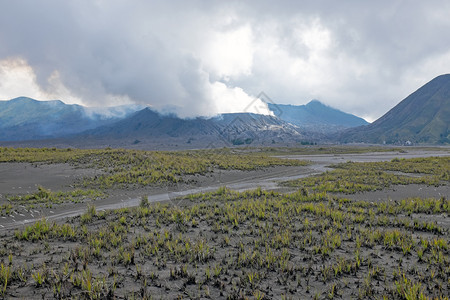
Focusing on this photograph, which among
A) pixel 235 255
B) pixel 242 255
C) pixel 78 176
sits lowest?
pixel 235 255

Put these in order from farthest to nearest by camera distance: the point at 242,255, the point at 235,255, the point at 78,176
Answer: the point at 78,176 → the point at 235,255 → the point at 242,255

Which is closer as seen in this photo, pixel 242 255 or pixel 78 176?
pixel 242 255

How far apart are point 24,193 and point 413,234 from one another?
79.8 ft

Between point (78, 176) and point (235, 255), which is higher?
→ point (78, 176)

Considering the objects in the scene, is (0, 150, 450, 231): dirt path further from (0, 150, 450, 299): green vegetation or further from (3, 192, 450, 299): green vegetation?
(0, 150, 450, 299): green vegetation

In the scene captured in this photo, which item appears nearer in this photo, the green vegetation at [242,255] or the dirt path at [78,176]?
the green vegetation at [242,255]

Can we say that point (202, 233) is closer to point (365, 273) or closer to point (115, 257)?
point (115, 257)

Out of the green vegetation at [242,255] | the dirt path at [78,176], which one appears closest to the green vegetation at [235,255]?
the green vegetation at [242,255]

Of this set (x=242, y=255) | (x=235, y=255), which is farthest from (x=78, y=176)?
(x=242, y=255)

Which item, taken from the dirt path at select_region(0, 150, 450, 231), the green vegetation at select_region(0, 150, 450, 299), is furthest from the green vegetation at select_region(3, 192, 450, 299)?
the dirt path at select_region(0, 150, 450, 231)

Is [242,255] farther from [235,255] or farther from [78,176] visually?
[78,176]

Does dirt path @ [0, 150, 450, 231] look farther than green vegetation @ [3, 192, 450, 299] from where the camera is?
Yes

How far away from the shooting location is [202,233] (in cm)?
1115

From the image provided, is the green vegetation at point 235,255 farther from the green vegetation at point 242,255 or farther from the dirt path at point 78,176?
the dirt path at point 78,176
